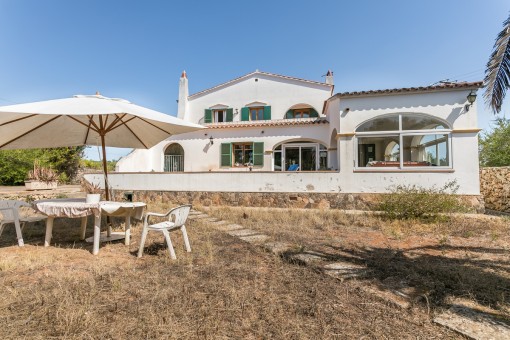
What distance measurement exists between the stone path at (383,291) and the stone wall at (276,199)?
14.7 ft

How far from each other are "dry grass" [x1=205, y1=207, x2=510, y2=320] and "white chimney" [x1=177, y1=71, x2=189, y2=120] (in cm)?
1145

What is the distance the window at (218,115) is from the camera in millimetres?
17500

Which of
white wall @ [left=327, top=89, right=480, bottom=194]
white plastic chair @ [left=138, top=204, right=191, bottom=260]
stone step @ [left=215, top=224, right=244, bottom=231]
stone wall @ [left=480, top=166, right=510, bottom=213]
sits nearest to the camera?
white plastic chair @ [left=138, top=204, right=191, bottom=260]

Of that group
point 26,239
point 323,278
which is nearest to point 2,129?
point 26,239

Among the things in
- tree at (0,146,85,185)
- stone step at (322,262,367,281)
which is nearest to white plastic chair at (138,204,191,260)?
stone step at (322,262,367,281)

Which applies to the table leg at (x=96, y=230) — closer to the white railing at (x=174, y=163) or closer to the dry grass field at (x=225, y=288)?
the dry grass field at (x=225, y=288)

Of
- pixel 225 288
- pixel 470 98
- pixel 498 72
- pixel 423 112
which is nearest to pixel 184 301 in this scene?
pixel 225 288

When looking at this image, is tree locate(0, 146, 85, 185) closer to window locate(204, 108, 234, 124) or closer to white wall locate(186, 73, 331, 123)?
white wall locate(186, 73, 331, 123)

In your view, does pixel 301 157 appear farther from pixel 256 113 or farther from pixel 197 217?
pixel 197 217

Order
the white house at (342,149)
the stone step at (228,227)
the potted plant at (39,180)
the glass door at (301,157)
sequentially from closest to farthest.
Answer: the stone step at (228,227) < the white house at (342,149) < the potted plant at (39,180) < the glass door at (301,157)

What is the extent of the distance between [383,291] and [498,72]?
6.60 m

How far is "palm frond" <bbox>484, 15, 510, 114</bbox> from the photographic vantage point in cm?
579

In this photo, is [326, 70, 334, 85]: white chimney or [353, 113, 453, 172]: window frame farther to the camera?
[326, 70, 334, 85]: white chimney

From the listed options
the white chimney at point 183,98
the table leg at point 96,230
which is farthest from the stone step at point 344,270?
the white chimney at point 183,98
